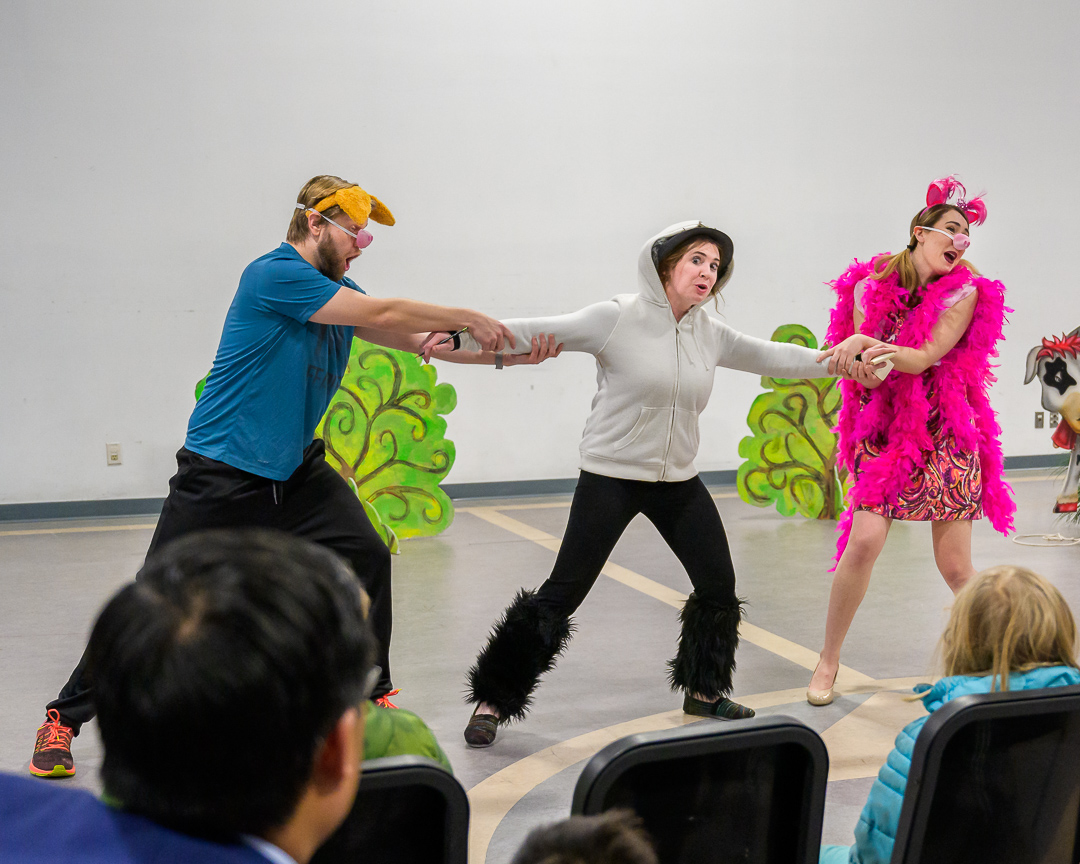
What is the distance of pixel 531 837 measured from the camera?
103cm

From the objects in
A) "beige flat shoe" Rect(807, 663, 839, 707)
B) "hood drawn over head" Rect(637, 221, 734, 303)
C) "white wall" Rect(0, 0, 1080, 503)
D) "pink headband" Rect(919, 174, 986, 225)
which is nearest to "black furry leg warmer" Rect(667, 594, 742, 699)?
"beige flat shoe" Rect(807, 663, 839, 707)

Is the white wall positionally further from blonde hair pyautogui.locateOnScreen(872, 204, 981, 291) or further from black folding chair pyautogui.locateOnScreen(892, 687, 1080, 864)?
black folding chair pyautogui.locateOnScreen(892, 687, 1080, 864)

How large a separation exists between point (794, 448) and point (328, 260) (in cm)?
480

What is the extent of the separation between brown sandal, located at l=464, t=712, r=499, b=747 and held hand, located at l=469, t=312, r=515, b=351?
1.11 m

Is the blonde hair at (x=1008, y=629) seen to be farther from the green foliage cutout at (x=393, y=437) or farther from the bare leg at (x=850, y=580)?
the green foliage cutout at (x=393, y=437)

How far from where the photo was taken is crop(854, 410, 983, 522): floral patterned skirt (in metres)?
3.46

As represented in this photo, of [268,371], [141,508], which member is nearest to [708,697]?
[268,371]

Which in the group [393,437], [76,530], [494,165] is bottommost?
[76,530]

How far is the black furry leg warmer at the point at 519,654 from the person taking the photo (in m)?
3.18

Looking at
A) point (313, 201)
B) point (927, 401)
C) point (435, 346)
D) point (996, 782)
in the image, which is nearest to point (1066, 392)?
point (927, 401)

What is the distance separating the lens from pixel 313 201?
2.98 m

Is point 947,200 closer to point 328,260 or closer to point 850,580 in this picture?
point 850,580

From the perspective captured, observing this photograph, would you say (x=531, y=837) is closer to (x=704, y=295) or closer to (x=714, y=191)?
(x=704, y=295)

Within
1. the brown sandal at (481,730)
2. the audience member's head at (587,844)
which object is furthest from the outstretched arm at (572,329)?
the audience member's head at (587,844)
